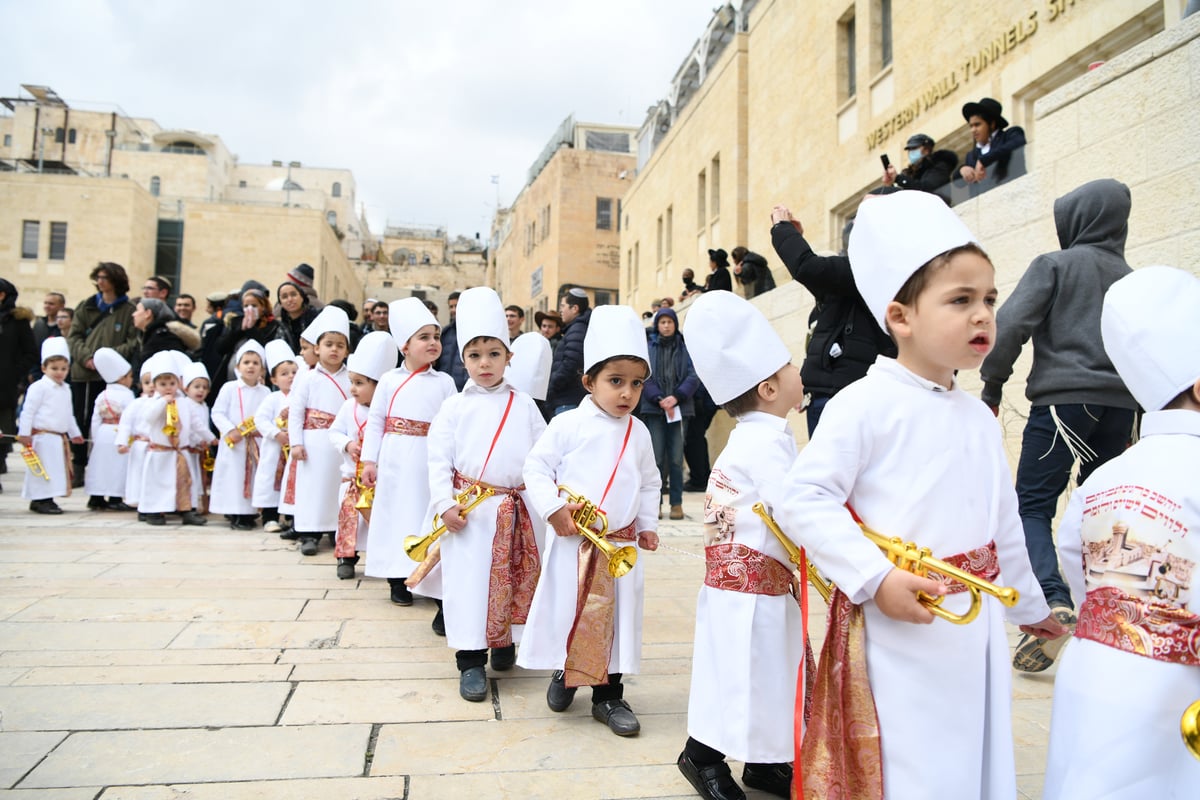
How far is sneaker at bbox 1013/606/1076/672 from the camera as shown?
3.60 metres

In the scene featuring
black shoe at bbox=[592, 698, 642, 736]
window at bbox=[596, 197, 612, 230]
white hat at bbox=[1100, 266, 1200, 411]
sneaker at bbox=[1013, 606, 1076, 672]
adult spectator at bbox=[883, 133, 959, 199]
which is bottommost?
black shoe at bbox=[592, 698, 642, 736]

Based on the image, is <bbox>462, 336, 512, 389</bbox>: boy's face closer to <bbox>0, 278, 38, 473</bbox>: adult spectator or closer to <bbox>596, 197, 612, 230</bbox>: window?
<bbox>0, 278, 38, 473</bbox>: adult spectator

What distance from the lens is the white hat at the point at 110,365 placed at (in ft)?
29.3

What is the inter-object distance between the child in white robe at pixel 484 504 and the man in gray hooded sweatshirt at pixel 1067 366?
226cm

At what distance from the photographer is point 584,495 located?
3.34m

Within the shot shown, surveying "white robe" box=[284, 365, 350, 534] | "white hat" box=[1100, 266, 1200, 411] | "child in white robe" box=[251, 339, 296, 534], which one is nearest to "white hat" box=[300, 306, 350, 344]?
"white robe" box=[284, 365, 350, 534]

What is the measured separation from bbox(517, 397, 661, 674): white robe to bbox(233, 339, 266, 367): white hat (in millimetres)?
5853

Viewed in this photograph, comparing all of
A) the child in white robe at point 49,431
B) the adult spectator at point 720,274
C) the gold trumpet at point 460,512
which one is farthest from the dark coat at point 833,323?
the child in white robe at point 49,431

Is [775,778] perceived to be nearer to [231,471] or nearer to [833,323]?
[833,323]

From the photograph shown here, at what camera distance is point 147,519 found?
8.07 m

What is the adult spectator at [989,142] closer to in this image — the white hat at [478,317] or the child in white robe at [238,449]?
the white hat at [478,317]

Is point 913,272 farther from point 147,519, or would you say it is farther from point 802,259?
point 147,519

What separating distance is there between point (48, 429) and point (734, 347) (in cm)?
828

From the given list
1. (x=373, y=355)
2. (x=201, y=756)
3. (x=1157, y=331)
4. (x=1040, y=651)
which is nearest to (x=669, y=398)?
(x=373, y=355)
